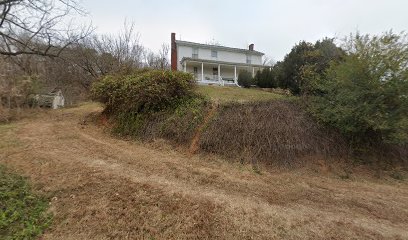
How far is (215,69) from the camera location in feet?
91.2

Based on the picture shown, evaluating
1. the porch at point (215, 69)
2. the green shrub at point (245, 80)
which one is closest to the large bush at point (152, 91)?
the green shrub at point (245, 80)

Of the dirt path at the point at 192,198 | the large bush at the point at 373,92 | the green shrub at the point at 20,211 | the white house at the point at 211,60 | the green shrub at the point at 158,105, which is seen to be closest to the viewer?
the green shrub at the point at 20,211

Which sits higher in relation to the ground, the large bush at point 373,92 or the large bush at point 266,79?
the large bush at point 266,79

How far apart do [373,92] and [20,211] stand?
8931mm

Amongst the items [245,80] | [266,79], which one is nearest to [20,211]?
[266,79]

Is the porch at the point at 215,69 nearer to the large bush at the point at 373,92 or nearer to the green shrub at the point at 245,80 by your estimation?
the green shrub at the point at 245,80

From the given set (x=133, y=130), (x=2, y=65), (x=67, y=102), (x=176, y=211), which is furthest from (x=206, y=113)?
(x=67, y=102)

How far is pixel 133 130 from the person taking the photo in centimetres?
841

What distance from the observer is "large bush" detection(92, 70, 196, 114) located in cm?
845

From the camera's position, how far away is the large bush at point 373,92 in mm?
6816

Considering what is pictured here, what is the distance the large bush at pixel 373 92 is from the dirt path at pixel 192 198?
66.8 inches

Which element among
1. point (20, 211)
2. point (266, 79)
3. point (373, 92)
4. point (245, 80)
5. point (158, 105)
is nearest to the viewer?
point (20, 211)

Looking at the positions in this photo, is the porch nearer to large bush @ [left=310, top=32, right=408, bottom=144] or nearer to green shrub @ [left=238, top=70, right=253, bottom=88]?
green shrub @ [left=238, top=70, right=253, bottom=88]

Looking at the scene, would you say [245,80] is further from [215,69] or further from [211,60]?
[215,69]
